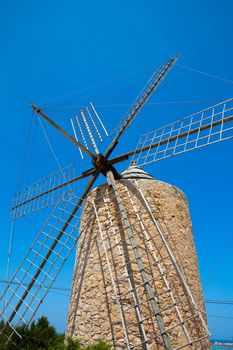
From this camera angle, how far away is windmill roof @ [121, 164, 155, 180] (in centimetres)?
711

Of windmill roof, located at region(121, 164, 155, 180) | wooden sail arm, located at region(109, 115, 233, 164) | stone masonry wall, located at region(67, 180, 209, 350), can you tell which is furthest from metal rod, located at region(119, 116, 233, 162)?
stone masonry wall, located at region(67, 180, 209, 350)

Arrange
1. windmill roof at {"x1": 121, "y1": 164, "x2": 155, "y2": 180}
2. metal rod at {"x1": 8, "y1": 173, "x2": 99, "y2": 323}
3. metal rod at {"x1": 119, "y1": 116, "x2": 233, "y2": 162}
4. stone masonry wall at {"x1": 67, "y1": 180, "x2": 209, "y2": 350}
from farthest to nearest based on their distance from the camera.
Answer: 1. windmill roof at {"x1": 121, "y1": 164, "x2": 155, "y2": 180}
2. metal rod at {"x1": 8, "y1": 173, "x2": 99, "y2": 323}
3. metal rod at {"x1": 119, "y1": 116, "x2": 233, "y2": 162}
4. stone masonry wall at {"x1": 67, "y1": 180, "x2": 209, "y2": 350}

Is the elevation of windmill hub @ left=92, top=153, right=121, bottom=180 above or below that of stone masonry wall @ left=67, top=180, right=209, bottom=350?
above

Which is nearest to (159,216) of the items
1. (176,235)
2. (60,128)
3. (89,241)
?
(176,235)

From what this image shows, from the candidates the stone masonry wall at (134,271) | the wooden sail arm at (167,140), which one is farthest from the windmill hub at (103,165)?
the stone masonry wall at (134,271)

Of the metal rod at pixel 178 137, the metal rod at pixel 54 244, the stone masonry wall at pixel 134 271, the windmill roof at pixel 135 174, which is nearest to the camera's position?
the stone masonry wall at pixel 134 271

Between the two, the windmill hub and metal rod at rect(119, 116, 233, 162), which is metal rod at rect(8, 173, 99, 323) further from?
metal rod at rect(119, 116, 233, 162)

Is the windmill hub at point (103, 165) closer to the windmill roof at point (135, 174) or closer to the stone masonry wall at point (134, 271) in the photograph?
the windmill roof at point (135, 174)

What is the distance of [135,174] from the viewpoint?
23.5ft

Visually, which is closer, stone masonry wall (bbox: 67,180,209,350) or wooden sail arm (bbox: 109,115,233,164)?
Answer: stone masonry wall (bbox: 67,180,209,350)

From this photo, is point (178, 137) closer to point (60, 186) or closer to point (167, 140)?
point (167, 140)

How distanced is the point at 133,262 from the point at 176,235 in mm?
1010

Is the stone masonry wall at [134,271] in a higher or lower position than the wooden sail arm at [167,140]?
lower

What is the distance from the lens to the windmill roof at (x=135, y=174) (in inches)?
280
